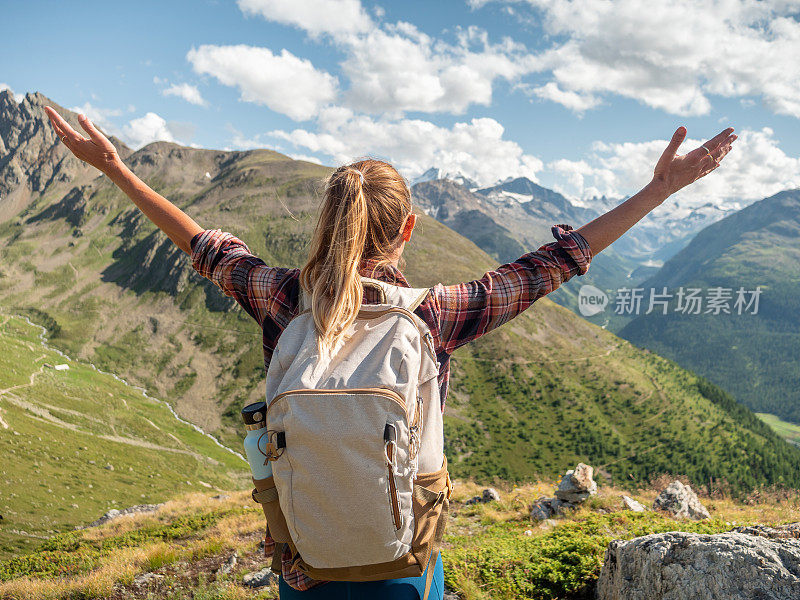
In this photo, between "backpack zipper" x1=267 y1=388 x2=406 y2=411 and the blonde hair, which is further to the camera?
the blonde hair

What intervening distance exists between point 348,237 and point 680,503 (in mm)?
15976

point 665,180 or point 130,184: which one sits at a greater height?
point 665,180

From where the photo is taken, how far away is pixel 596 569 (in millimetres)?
6938

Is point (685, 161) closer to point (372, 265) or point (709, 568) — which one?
point (372, 265)

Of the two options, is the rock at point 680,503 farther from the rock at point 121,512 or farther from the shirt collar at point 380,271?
the rock at point 121,512

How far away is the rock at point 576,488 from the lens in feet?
48.0

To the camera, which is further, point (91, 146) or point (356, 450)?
point (91, 146)

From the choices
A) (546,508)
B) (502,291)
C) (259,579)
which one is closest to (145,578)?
(259,579)

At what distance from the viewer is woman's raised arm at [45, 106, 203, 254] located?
339 cm

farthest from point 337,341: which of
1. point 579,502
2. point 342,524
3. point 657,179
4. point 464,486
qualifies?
point 464,486

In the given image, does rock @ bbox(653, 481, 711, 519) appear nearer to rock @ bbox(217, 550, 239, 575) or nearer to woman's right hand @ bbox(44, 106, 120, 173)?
rock @ bbox(217, 550, 239, 575)

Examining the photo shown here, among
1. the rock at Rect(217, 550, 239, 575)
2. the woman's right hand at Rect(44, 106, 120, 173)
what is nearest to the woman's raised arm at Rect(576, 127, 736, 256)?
the woman's right hand at Rect(44, 106, 120, 173)

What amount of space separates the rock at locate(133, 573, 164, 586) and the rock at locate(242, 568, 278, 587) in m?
2.04

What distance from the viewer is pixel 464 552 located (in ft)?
29.4
